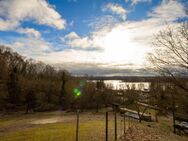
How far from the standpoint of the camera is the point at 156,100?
48.3 metres

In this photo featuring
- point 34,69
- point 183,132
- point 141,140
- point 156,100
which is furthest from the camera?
point 34,69

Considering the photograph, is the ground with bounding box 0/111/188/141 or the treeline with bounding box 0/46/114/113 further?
the treeline with bounding box 0/46/114/113

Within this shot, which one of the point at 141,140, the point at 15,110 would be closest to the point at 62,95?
the point at 15,110

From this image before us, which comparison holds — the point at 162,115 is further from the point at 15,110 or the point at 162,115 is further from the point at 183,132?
the point at 15,110

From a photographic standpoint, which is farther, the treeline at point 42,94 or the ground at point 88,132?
the treeline at point 42,94

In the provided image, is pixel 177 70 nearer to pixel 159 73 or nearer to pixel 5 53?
pixel 159 73

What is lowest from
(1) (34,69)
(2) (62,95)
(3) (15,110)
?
(3) (15,110)

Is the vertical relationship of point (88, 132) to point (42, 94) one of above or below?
below

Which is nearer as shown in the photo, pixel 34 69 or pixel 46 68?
pixel 34 69

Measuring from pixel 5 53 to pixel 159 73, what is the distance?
55.9 m

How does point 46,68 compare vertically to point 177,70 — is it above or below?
A: above

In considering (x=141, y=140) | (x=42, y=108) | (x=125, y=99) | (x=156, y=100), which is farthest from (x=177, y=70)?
(x=125, y=99)

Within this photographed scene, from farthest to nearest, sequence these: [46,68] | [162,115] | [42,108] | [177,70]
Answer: [46,68]
[42,108]
[162,115]
[177,70]

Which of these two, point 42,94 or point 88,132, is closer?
point 88,132
